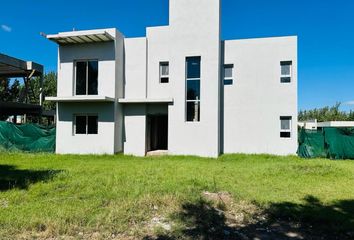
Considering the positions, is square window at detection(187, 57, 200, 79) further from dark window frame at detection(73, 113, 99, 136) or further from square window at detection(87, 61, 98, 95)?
dark window frame at detection(73, 113, 99, 136)

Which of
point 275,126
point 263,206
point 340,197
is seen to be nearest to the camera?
point 263,206

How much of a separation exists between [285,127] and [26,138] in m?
15.3

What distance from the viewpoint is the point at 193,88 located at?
56.0 feet

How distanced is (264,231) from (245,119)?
485 inches

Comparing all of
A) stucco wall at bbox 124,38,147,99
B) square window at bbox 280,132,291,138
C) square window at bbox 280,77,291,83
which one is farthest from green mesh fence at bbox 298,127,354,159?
stucco wall at bbox 124,38,147,99

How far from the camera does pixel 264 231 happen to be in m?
5.43

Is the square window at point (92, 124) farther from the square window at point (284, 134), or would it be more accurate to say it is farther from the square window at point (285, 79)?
the square window at point (285, 79)

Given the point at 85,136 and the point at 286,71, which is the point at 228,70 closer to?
the point at 286,71

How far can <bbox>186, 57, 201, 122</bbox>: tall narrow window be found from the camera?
16891 millimetres

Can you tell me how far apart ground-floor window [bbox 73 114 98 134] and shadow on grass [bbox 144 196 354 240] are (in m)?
12.1

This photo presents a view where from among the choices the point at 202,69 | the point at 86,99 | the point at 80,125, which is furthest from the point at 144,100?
the point at 80,125

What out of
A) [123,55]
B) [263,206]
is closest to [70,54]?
[123,55]

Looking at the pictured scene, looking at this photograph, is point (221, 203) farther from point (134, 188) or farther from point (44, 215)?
point (44, 215)

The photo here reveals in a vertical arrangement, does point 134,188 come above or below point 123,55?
below
